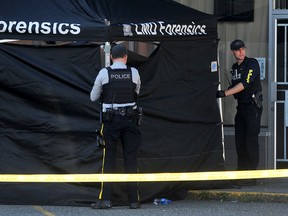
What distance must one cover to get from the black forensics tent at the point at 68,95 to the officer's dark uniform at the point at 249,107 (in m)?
1.19

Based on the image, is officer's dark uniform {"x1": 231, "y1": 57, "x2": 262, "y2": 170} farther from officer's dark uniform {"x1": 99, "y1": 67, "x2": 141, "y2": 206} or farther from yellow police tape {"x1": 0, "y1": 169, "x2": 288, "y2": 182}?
officer's dark uniform {"x1": 99, "y1": 67, "x2": 141, "y2": 206}

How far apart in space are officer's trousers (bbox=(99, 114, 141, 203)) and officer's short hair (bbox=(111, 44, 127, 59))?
2.34 feet

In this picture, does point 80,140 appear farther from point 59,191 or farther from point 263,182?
point 263,182

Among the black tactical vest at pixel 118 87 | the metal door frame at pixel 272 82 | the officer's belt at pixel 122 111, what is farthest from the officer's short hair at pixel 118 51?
the metal door frame at pixel 272 82

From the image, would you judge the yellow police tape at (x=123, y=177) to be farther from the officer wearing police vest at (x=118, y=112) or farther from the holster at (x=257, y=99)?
the holster at (x=257, y=99)

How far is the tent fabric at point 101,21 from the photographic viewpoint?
7801 millimetres

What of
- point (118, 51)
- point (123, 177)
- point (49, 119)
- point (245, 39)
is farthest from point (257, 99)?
point (49, 119)

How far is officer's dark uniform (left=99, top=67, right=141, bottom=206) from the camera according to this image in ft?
25.4

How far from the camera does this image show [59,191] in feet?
26.6

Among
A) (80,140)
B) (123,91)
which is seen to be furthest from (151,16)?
(80,140)

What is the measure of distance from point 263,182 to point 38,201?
3.66 metres

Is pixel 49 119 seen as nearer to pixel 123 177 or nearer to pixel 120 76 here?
pixel 120 76

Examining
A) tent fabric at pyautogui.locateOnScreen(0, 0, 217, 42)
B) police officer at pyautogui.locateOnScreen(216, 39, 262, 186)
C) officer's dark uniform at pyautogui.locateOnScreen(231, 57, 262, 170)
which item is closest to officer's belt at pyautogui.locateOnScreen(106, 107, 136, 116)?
tent fabric at pyautogui.locateOnScreen(0, 0, 217, 42)

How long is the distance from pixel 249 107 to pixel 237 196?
1293 mm
